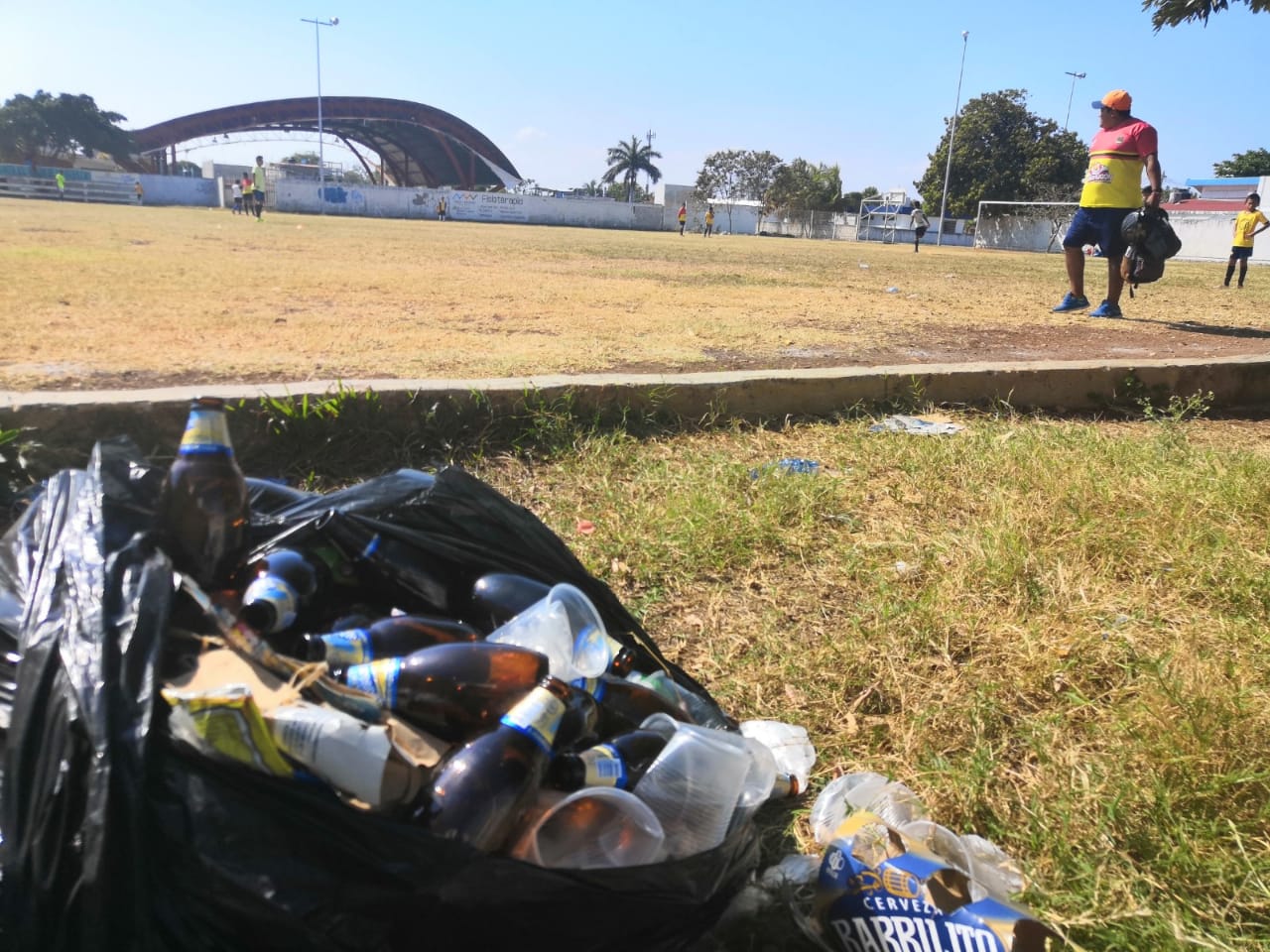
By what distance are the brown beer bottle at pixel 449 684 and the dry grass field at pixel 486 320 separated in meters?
2.61

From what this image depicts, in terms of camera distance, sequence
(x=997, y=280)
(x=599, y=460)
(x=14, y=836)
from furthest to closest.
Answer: (x=997, y=280), (x=599, y=460), (x=14, y=836)

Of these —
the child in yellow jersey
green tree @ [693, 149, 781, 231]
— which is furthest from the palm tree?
the child in yellow jersey

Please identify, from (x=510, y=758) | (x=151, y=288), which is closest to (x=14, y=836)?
(x=510, y=758)

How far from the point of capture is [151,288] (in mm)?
6988

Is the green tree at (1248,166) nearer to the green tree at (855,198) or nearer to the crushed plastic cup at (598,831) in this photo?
the green tree at (855,198)

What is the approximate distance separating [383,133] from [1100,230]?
78.4m

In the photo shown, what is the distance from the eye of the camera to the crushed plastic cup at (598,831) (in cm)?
117

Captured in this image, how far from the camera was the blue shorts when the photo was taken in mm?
6730

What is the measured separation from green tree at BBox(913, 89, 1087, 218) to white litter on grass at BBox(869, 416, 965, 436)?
56568mm

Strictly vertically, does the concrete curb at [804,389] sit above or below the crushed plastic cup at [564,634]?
above

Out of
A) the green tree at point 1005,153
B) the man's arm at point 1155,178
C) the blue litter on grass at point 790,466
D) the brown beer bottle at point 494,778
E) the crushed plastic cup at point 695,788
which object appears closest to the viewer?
the brown beer bottle at point 494,778

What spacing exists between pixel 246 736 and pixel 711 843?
0.67m

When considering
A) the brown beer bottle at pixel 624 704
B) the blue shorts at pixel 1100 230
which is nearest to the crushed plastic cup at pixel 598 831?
the brown beer bottle at pixel 624 704

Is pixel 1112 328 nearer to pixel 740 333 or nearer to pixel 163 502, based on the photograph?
pixel 740 333
